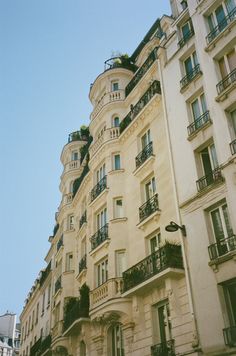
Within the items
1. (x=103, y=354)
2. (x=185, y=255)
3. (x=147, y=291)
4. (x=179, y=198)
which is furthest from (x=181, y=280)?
(x=103, y=354)

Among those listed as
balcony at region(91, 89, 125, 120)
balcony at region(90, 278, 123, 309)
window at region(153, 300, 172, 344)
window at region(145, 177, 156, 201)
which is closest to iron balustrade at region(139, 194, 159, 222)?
window at region(145, 177, 156, 201)

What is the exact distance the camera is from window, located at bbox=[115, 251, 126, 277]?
1878 cm

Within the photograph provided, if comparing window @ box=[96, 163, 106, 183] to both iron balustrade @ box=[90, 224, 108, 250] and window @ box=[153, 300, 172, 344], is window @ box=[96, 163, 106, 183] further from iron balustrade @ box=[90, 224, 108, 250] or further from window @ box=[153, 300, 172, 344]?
window @ box=[153, 300, 172, 344]

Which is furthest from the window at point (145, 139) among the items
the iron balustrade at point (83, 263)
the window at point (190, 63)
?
the iron balustrade at point (83, 263)

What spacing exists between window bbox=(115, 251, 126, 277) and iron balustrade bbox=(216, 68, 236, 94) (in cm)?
861

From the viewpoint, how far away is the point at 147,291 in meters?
16.3

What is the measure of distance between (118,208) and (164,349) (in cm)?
773

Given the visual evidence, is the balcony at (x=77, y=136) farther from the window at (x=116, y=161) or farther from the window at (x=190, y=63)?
the window at (x=190, y=63)

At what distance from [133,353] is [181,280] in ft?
12.9

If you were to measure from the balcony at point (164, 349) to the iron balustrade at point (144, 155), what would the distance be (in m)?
8.22

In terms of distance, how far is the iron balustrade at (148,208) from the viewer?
17.6 meters

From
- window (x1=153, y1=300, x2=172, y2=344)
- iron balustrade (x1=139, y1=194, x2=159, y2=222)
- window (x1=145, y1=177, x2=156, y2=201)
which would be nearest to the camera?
window (x1=153, y1=300, x2=172, y2=344)

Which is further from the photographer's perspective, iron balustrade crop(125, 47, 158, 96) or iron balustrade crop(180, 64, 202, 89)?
iron balustrade crop(125, 47, 158, 96)

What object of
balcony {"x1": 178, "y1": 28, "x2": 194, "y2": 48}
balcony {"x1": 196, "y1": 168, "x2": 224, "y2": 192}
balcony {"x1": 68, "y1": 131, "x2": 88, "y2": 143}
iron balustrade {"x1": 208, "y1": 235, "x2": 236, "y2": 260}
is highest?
balcony {"x1": 68, "y1": 131, "x2": 88, "y2": 143}
